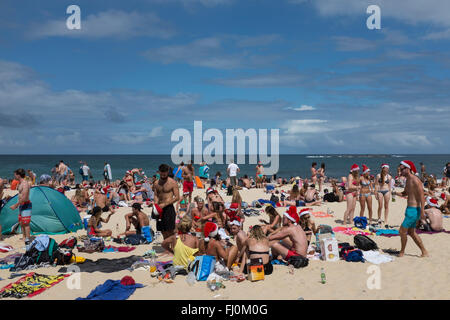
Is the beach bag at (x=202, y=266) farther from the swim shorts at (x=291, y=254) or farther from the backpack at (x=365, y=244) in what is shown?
the backpack at (x=365, y=244)

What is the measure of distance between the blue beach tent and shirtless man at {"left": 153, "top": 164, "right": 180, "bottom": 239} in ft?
13.1

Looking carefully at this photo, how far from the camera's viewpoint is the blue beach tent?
929 centimetres

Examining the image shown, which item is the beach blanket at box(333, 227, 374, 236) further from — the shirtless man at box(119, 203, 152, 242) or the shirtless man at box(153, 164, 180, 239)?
the shirtless man at box(119, 203, 152, 242)

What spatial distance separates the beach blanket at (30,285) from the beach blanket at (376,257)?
5.74 meters

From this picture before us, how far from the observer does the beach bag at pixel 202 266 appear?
222 inches

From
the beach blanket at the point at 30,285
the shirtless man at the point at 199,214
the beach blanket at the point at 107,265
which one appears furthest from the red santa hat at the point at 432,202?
the beach blanket at the point at 30,285

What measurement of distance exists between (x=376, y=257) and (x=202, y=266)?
355cm

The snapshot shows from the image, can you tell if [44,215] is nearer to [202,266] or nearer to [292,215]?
[202,266]

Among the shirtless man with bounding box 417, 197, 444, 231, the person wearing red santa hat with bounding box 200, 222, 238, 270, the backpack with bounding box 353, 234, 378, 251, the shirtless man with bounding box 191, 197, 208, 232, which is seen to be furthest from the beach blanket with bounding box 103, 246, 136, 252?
the shirtless man with bounding box 417, 197, 444, 231

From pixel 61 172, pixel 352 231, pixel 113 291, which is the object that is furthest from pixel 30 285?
pixel 61 172

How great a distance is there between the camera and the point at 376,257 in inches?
260

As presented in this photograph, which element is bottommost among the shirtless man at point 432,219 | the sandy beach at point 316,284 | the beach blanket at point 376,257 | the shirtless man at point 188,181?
the sandy beach at point 316,284

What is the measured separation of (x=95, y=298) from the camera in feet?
15.9

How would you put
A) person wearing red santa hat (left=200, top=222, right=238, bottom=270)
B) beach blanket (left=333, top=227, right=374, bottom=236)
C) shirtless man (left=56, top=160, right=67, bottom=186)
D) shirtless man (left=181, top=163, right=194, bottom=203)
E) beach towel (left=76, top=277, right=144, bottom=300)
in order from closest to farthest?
1. beach towel (left=76, top=277, right=144, bottom=300)
2. person wearing red santa hat (left=200, top=222, right=238, bottom=270)
3. beach blanket (left=333, top=227, right=374, bottom=236)
4. shirtless man (left=181, top=163, right=194, bottom=203)
5. shirtless man (left=56, top=160, right=67, bottom=186)
